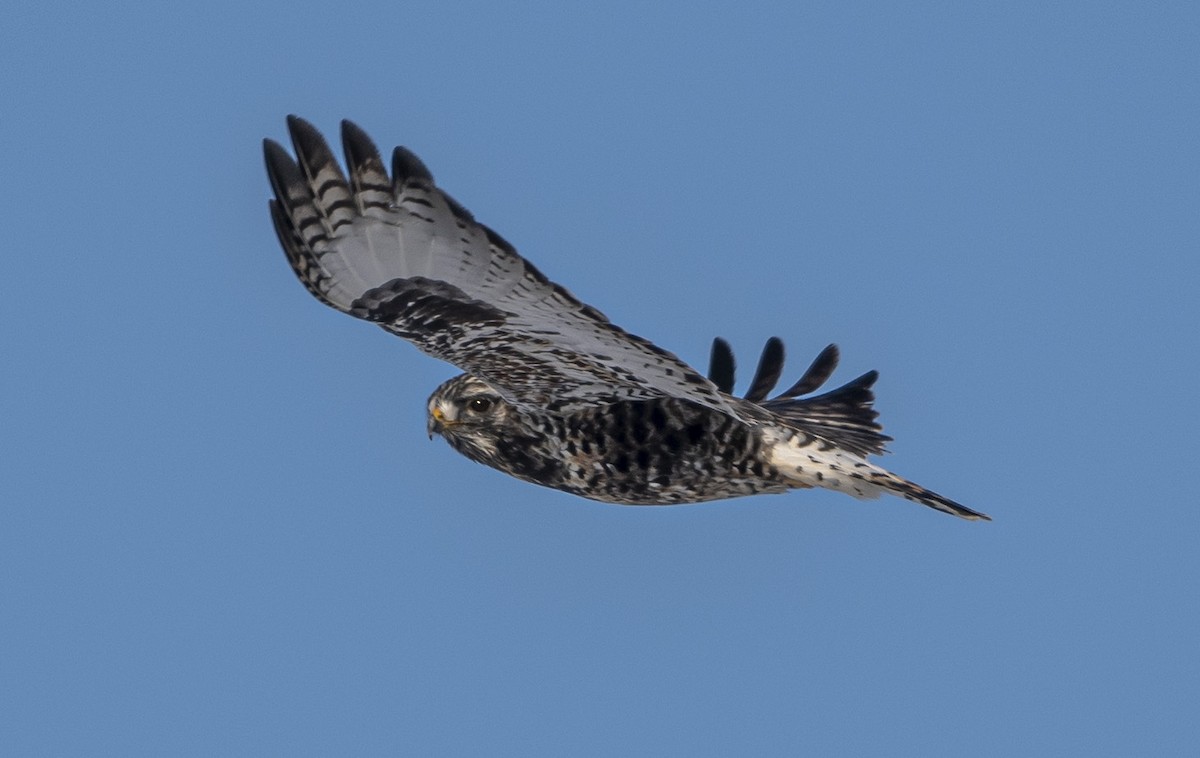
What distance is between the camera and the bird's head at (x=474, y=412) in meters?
10.3

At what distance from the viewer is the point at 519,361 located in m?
9.49

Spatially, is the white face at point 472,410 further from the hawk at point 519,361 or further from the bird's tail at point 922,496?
the bird's tail at point 922,496

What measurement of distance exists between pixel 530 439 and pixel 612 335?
1483 millimetres

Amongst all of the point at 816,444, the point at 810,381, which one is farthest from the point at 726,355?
the point at 816,444

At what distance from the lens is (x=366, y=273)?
9.61 meters

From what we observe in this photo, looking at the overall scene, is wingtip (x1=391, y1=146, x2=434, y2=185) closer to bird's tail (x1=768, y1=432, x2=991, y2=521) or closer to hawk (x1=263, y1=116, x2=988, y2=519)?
hawk (x1=263, y1=116, x2=988, y2=519)

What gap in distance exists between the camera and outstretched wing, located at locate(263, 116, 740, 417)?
29.9 feet

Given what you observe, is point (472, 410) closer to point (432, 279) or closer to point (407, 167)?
point (432, 279)

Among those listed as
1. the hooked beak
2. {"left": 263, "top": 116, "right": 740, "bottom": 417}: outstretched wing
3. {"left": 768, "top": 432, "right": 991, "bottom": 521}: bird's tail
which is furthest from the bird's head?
{"left": 768, "top": 432, "right": 991, "bottom": 521}: bird's tail

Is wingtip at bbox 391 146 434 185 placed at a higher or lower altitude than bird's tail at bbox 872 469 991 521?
A: higher

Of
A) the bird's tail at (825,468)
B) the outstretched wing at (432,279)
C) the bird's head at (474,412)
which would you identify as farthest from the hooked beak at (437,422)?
the bird's tail at (825,468)

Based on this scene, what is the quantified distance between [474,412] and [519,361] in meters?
0.94

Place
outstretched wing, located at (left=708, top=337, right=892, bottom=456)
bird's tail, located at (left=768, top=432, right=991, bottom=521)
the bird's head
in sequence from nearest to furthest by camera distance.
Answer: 1. bird's tail, located at (left=768, top=432, right=991, bottom=521)
2. the bird's head
3. outstretched wing, located at (left=708, top=337, right=892, bottom=456)

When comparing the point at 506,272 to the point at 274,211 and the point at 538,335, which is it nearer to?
the point at 538,335
